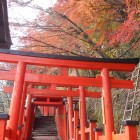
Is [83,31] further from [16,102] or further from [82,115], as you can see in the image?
[16,102]

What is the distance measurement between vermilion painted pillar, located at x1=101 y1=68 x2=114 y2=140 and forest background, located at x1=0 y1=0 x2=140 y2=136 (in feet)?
9.90

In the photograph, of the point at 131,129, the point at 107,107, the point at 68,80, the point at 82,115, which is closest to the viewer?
the point at 131,129

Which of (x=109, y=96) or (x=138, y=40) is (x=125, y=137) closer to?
(x=109, y=96)

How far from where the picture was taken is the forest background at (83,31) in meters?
9.90

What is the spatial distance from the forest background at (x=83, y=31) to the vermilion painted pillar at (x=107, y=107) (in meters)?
3.02

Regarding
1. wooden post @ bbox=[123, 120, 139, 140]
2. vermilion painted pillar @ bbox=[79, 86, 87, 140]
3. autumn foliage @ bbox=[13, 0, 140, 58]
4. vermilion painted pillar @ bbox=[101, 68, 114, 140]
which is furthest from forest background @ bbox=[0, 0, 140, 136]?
wooden post @ bbox=[123, 120, 139, 140]

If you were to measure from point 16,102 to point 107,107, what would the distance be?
2410 millimetres

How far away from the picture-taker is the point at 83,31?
11.9 meters

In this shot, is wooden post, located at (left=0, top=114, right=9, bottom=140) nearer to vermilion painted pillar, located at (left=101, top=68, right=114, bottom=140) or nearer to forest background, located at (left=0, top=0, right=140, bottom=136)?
vermilion painted pillar, located at (left=101, top=68, right=114, bottom=140)

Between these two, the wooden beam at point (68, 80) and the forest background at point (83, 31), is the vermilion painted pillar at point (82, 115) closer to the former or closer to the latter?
the forest background at point (83, 31)

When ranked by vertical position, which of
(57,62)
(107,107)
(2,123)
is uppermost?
(57,62)

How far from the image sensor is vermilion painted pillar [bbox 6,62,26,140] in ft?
20.1

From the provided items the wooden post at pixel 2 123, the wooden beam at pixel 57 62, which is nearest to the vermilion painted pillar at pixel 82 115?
the wooden beam at pixel 57 62

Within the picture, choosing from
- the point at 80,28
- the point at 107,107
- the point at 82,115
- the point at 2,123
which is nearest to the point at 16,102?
the point at 2,123
